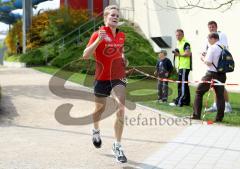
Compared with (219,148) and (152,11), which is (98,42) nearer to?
(219,148)

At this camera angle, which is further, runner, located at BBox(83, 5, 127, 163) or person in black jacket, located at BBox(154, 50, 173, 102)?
person in black jacket, located at BBox(154, 50, 173, 102)

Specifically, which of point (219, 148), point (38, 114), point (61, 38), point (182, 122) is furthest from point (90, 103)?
point (61, 38)

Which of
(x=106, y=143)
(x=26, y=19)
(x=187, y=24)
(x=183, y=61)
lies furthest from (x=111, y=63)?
(x=26, y=19)

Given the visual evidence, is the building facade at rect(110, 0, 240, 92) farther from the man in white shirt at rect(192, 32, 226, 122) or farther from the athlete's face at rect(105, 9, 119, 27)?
the athlete's face at rect(105, 9, 119, 27)

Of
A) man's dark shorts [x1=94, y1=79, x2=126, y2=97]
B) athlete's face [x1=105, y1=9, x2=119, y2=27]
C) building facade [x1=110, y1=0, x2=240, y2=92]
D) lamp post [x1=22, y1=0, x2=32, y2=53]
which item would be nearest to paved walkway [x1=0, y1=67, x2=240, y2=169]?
man's dark shorts [x1=94, y1=79, x2=126, y2=97]

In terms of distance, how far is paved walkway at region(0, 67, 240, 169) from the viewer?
6.19 meters

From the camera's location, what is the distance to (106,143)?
24.3 ft

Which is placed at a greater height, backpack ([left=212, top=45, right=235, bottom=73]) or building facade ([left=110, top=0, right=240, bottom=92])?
building facade ([left=110, top=0, right=240, bottom=92])

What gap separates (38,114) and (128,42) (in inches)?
583

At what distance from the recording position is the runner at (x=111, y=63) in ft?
20.5

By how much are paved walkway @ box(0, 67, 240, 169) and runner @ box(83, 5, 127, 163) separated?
20.4 inches

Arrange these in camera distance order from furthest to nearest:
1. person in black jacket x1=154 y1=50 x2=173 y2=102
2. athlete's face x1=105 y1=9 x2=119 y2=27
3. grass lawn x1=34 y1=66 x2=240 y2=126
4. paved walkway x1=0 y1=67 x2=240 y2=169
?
person in black jacket x1=154 y1=50 x2=173 y2=102 → grass lawn x1=34 y1=66 x2=240 y2=126 → athlete's face x1=105 y1=9 x2=119 y2=27 → paved walkway x1=0 y1=67 x2=240 y2=169

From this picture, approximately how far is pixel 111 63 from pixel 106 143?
1.55 metres

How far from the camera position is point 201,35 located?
21.0 meters
